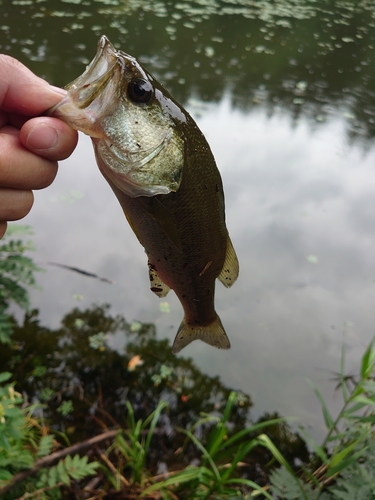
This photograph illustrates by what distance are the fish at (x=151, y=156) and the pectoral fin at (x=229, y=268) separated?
0.36ft

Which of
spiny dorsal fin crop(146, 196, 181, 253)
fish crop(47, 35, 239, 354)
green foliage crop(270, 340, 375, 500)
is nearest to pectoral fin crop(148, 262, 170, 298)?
fish crop(47, 35, 239, 354)

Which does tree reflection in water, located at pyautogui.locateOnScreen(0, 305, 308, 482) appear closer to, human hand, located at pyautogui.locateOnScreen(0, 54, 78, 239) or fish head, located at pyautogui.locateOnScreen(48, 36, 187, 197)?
human hand, located at pyautogui.locateOnScreen(0, 54, 78, 239)


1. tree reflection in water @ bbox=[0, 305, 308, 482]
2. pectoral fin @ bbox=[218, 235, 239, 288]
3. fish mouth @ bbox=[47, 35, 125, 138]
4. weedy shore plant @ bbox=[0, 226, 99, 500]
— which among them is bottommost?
tree reflection in water @ bbox=[0, 305, 308, 482]

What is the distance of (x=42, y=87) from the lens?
1.21 metres

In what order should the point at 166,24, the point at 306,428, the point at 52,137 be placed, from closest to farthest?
the point at 52,137 < the point at 306,428 < the point at 166,24

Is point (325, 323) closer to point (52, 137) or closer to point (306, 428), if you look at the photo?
point (306, 428)

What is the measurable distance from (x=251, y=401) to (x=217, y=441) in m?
1.04

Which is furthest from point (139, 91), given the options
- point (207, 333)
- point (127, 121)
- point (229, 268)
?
point (207, 333)

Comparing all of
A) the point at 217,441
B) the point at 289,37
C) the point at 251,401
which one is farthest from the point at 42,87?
the point at 289,37

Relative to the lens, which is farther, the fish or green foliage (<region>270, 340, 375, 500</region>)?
green foliage (<region>270, 340, 375, 500</region>)

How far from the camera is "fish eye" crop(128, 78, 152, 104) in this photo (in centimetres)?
115

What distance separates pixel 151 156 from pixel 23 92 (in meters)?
0.49

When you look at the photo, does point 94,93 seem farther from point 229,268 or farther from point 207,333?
point 207,333

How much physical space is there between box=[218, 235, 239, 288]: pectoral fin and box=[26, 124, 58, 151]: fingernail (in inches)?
29.8
